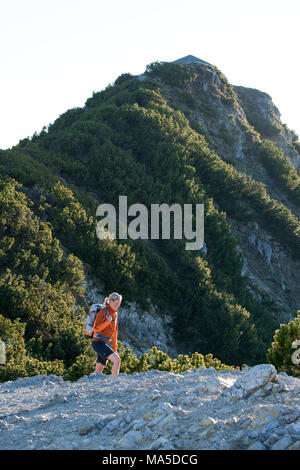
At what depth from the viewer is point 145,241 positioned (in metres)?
23.0

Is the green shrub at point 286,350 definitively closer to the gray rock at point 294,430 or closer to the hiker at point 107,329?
the hiker at point 107,329

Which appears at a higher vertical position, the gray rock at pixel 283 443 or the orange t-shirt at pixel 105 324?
the orange t-shirt at pixel 105 324

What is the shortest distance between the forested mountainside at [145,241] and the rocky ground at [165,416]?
298 cm

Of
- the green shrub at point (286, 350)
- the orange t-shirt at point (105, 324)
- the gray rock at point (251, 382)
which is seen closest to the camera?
the gray rock at point (251, 382)

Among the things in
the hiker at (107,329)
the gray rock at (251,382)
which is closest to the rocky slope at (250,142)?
the hiker at (107,329)

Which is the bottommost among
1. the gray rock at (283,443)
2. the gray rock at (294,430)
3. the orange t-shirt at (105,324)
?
the gray rock at (283,443)

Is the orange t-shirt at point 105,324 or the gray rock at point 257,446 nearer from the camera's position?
the gray rock at point 257,446

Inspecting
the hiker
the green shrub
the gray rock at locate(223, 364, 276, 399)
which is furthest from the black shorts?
the green shrub

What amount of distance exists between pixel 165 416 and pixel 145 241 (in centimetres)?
1851

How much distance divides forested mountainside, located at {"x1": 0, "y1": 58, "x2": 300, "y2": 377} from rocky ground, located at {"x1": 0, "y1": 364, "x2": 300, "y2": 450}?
2979 millimetres

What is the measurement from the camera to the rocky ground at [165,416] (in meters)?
4.02

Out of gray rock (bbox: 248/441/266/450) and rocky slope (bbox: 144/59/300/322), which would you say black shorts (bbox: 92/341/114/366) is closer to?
gray rock (bbox: 248/441/266/450)

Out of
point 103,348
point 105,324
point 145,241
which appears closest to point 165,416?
point 105,324

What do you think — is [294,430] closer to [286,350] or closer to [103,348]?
[103,348]
